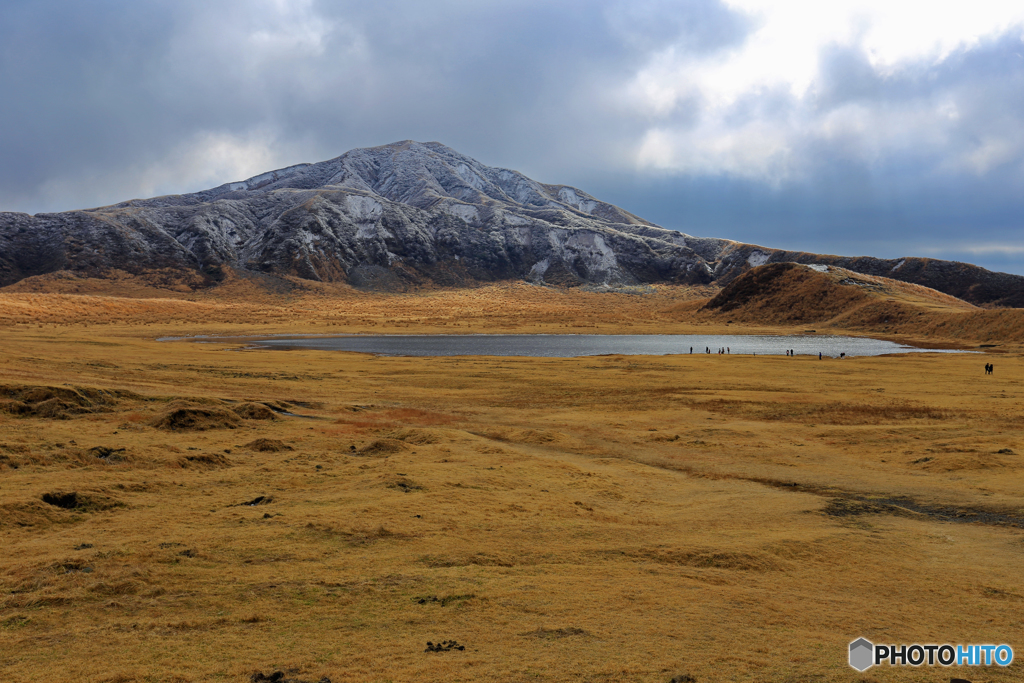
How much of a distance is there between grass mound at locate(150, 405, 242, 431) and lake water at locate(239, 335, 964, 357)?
45.5 m

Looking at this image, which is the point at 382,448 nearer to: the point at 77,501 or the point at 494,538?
the point at 77,501

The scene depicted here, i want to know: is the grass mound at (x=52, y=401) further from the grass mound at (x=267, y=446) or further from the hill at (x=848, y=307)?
the hill at (x=848, y=307)

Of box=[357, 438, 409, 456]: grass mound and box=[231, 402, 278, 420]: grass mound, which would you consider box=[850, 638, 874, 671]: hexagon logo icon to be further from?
box=[231, 402, 278, 420]: grass mound

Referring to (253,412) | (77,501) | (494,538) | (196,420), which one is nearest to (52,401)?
(196,420)

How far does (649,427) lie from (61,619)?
853 inches

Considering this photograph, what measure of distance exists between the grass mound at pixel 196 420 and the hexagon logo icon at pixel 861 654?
2021 cm

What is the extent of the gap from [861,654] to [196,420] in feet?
68.5

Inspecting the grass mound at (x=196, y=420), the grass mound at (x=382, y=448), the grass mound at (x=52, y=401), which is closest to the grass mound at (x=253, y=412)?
the grass mound at (x=196, y=420)

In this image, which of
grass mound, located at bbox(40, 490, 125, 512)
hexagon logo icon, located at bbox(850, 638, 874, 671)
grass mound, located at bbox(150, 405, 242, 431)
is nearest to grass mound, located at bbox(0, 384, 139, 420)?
grass mound, located at bbox(150, 405, 242, 431)

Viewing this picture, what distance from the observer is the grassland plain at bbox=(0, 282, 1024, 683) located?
A: 24.7 feet

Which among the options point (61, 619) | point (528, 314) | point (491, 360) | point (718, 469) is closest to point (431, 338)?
point (491, 360)

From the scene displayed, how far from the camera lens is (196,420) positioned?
22.0 meters

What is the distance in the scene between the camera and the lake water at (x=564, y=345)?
73000 mm

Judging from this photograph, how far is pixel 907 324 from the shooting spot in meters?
106
